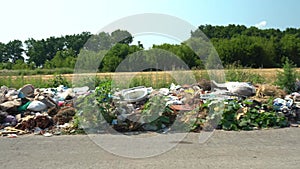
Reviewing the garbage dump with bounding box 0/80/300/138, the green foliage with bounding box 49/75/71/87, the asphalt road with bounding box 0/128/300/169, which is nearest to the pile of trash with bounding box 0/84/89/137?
the garbage dump with bounding box 0/80/300/138

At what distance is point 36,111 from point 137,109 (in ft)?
8.69

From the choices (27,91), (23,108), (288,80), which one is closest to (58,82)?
(27,91)

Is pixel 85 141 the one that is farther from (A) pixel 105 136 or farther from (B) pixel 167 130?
(B) pixel 167 130

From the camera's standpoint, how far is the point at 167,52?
22.3 feet

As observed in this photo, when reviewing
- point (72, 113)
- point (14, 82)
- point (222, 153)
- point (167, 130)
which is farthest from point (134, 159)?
point (14, 82)

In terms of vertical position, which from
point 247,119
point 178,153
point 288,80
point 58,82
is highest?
point 288,80

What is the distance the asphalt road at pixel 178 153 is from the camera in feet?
14.6

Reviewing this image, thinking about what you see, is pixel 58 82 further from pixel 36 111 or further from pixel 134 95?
pixel 134 95

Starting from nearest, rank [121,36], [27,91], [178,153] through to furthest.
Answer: [178,153] → [121,36] → [27,91]

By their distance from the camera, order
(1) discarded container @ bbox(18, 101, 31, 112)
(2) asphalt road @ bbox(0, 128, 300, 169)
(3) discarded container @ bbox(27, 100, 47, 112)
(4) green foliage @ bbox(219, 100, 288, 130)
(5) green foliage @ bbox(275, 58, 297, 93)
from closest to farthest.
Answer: (2) asphalt road @ bbox(0, 128, 300, 169) < (4) green foliage @ bbox(219, 100, 288, 130) < (3) discarded container @ bbox(27, 100, 47, 112) < (1) discarded container @ bbox(18, 101, 31, 112) < (5) green foliage @ bbox(275, 58, 297, 93)

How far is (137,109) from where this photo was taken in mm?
7934

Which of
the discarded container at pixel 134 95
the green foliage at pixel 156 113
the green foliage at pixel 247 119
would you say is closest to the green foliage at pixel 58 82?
the discarded container at pixel 134 95

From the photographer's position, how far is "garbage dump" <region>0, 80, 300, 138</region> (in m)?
7.19

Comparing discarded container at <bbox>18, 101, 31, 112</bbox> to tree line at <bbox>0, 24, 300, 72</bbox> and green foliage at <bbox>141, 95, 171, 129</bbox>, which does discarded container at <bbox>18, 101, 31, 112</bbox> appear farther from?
green foliage at <bbox>141, 95, 171, 129</bbox>
